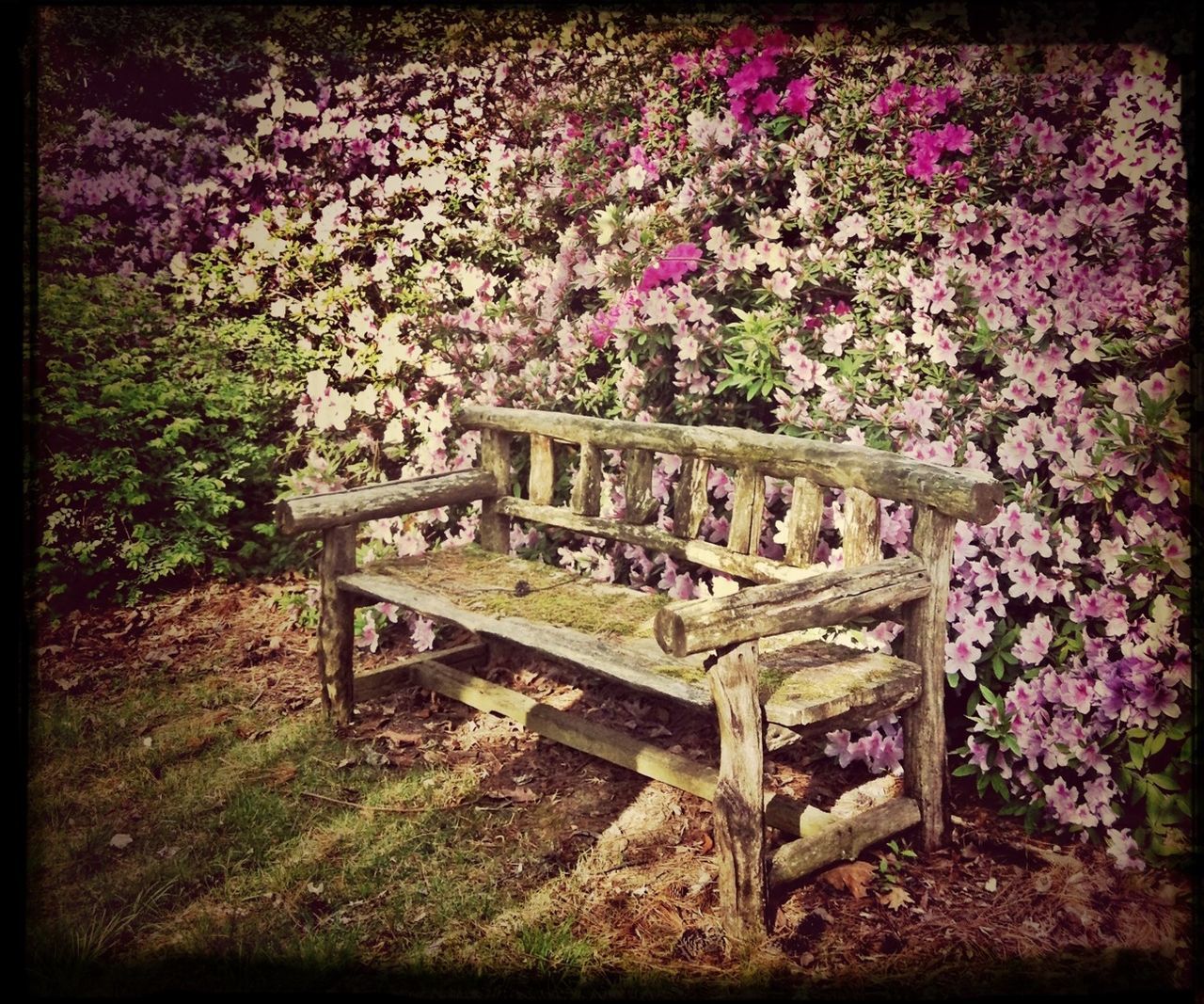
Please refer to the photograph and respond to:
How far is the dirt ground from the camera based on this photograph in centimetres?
265

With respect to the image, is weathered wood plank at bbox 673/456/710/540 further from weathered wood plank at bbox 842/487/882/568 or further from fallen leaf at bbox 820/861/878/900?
fallen leaf at bbox 820/861/878/900

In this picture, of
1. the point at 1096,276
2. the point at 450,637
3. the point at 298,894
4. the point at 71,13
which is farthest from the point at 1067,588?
the point at 71,13

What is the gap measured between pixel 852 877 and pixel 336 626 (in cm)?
204

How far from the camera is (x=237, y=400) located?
5000mm

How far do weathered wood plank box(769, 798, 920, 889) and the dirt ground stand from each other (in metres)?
0.10

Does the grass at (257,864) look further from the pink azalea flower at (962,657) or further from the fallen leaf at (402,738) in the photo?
the pink azalea flower at (962,657)

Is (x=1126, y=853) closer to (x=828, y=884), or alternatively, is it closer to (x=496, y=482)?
(x=828, y=884)

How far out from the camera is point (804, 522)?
315 cm

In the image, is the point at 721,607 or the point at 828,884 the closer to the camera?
the point at 721,607

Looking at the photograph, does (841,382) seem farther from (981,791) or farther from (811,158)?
(981,791)

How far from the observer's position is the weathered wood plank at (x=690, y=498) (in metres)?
3.49

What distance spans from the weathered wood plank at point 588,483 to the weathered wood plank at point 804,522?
871mm

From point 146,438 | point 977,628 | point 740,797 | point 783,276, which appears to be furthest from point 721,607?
point 146,438

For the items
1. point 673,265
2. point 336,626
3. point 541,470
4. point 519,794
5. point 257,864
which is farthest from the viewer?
point 541,470
